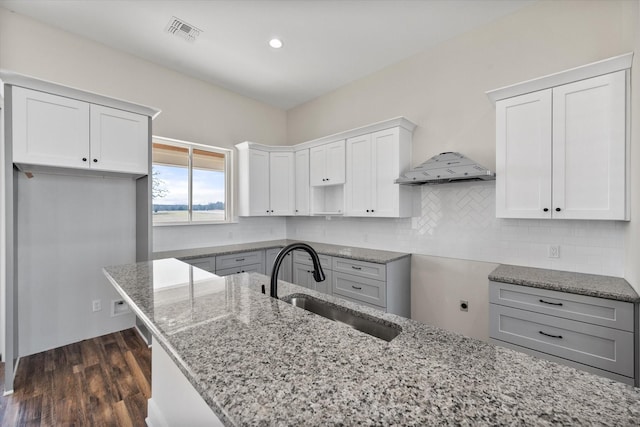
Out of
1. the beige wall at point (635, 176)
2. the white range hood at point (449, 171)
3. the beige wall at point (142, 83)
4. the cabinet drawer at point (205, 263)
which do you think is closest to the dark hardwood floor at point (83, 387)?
the cabinet drawer at point (205, 263)

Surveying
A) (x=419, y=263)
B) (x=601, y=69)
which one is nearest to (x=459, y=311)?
(x=419, y=263)

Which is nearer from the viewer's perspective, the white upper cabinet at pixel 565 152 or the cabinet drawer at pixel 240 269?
the white upper cabinet at pixel 565 152

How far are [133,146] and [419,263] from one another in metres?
3.36

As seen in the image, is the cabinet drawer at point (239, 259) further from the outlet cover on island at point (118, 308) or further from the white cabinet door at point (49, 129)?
the white cabinet door at point (49, 129)

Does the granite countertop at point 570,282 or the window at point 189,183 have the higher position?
the window at point 189,183

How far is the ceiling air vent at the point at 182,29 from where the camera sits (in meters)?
2.73

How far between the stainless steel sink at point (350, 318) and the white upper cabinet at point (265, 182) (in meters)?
2.87

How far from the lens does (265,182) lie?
14.1ft

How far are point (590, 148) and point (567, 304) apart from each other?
1144mm

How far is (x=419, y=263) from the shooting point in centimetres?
329

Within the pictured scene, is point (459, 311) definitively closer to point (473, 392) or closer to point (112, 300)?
point (473, 392)

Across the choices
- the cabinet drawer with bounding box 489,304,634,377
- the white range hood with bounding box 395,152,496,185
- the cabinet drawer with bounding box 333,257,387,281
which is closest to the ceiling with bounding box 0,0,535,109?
the white range hood with bounding box 395,152,496,185

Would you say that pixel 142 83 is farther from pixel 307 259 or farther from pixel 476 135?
pixel 476 135

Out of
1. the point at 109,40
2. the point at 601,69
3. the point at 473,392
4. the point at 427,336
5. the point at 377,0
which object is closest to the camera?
the point at 473,392
